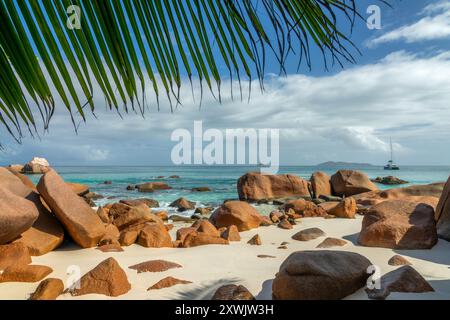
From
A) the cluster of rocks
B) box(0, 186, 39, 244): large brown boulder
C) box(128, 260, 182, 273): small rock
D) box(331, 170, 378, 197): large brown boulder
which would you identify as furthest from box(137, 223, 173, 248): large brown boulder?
box(331, 170, 378, 197): large brown boulder

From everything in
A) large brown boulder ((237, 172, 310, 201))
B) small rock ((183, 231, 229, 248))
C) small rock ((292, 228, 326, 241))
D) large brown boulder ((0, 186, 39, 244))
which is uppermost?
large brown boulder ((0, 186, 39, 244))

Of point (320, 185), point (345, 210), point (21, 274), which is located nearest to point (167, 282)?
point (21, 274)

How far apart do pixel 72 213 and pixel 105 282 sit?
8.34 ft

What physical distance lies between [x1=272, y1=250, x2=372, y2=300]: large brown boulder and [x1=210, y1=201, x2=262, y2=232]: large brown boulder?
488cm

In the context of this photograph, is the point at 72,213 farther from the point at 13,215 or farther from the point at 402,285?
the point at 402,285

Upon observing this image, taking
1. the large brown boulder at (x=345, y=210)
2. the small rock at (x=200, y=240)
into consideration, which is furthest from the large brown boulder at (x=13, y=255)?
the large brown boulder at (x=345, y=210)

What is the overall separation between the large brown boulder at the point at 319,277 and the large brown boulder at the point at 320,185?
18241 millimetres

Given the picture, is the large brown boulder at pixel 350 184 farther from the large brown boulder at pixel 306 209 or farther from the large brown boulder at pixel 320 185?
the large brown boulder at pixel 306 209

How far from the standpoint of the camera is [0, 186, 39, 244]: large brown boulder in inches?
175

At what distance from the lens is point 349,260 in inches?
129

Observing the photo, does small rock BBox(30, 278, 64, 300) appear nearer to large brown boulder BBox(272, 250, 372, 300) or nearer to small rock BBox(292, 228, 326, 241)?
large brown boulder BBox(272, 250, 372, 300)

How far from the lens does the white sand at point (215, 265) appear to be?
3.49 meters

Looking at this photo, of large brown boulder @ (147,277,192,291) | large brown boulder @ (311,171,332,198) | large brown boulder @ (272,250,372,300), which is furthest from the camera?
large brown boulder @ (311,171,332,198)

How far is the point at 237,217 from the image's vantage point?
8.24m
